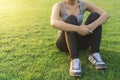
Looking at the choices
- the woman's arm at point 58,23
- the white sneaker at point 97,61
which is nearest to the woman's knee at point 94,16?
the woman's arm at point 58,23

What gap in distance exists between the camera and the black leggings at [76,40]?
18.1 ft

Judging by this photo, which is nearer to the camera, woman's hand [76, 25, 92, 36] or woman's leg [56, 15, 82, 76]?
woman's leg [56, 15, 82, 76]

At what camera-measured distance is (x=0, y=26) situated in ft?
31.3

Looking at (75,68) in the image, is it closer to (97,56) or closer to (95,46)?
(97,56)

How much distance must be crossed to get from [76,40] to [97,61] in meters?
0.52

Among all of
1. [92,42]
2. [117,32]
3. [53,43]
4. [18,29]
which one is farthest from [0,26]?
[92,42]

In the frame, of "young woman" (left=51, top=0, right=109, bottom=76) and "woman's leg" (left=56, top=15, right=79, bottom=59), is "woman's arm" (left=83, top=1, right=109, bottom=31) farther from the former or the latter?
"woman's leg" (left=56, top=15, right=79, bottom=59)

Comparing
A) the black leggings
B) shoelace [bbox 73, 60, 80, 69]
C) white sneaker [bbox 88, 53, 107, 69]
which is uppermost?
the black leggings

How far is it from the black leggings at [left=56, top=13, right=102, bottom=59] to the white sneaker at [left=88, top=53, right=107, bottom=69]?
0.11 m

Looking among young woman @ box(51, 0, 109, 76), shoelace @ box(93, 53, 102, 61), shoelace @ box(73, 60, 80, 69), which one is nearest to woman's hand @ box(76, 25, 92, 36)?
young woman @ box(51, 0, 109, 76)

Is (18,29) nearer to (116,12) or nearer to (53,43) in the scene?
(53,43)

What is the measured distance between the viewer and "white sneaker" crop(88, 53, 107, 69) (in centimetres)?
548

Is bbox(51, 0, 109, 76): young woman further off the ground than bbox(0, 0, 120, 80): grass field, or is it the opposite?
bbox(51, 0, 109, 76): young woman

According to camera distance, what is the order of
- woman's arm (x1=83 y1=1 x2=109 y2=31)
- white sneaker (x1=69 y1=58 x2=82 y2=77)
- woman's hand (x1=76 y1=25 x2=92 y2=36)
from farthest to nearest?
woman's arm (x1=83 y1=1 x2=109 y2=31) < woman's hand (x1=76 y1=25 x2=92 y2=36) < white sneaker (x1=69 y1=58 x2=82 y2=77)
